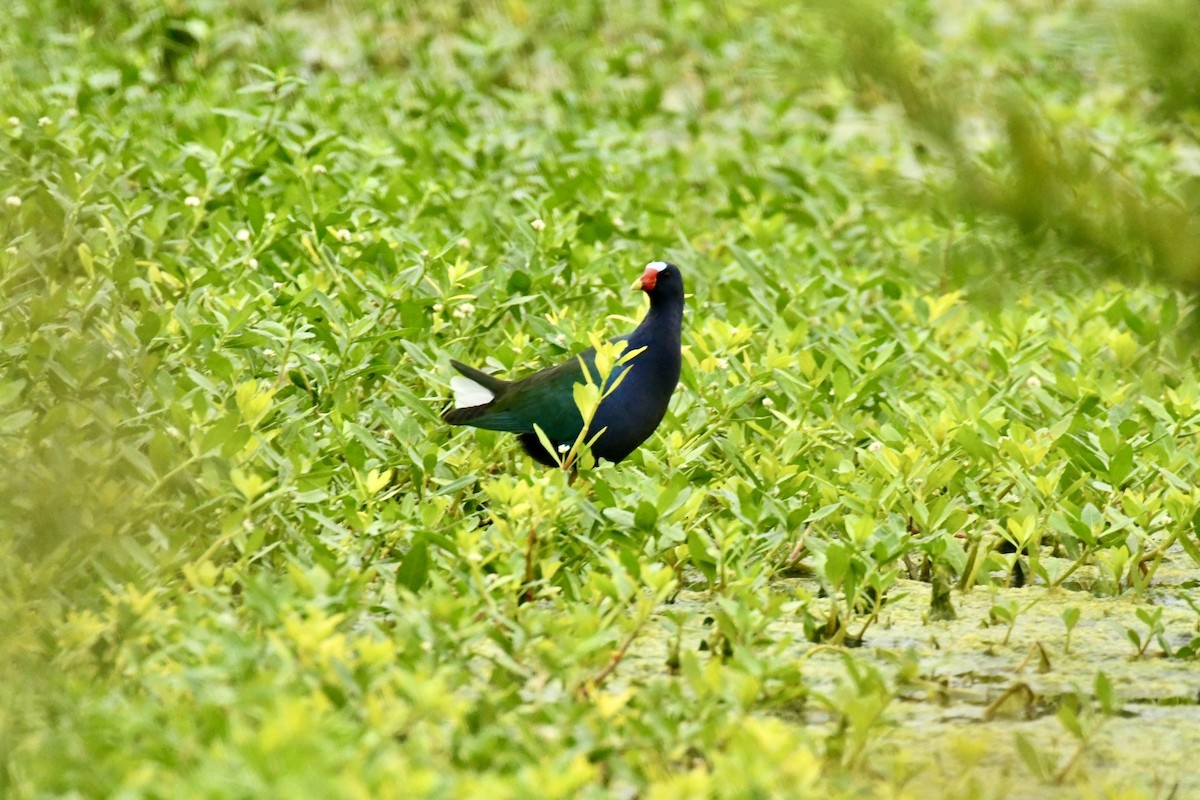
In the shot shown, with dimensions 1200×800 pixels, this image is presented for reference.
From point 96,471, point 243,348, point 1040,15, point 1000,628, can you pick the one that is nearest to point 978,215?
point 1000,628

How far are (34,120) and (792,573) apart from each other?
11.3 feet

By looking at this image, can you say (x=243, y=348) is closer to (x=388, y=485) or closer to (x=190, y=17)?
(x=388, y=485)

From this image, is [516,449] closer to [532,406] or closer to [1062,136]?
[532,406]

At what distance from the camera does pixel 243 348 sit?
4.61 meters

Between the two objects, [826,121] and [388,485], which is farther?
[826,121]

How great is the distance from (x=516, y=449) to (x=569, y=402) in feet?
1.07

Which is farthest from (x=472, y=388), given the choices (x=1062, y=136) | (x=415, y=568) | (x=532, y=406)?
(x=1062, y=136)

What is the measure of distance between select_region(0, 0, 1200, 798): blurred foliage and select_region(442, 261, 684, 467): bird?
0.13 meters

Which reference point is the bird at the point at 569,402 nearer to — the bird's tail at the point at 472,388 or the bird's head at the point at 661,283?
the bird's tail at the point at 472,388

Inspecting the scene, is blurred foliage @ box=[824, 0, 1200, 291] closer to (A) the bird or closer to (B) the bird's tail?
(A) the bird

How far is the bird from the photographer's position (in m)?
4.47

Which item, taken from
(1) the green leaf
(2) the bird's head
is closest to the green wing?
(2) the bird's head

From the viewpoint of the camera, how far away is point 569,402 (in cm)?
452

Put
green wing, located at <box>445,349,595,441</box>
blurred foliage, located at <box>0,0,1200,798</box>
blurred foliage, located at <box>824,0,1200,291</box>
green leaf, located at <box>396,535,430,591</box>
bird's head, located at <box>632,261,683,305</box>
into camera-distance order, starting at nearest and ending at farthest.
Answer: blurred foliage, located at <box>824,0,1200,291</box>, blurred foliage, located at <box>0,0,1200,798</box>, green leaf, located at <box>396,535,430,591</box>, green wing, located at <box>445,349,595,441</box>, bird's head, located at <box>632,261,683,305</box>
